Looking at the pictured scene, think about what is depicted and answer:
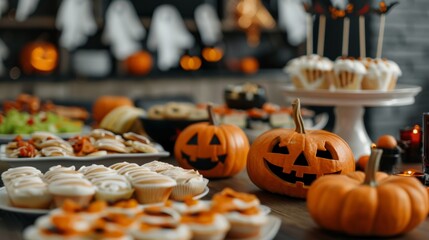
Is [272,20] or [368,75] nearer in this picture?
[368,75]

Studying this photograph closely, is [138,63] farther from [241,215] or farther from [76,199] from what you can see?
[241,215]

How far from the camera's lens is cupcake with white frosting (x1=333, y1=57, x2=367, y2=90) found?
82.0 inches

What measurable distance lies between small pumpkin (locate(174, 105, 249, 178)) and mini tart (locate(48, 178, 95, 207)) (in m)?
0.60

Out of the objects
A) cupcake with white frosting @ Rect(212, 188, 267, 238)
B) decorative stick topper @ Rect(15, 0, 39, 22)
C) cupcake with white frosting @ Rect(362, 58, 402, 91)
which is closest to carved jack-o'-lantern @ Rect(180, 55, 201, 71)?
decorative stick topper @ Rect(15, 0, 39, 22)

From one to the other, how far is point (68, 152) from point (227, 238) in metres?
0.73

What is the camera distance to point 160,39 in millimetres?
5816

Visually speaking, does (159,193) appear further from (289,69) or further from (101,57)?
(101,57)

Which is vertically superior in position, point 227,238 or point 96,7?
point 96,7

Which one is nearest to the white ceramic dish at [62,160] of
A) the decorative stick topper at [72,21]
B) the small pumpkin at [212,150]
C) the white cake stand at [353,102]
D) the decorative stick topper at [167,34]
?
the small pumpkin at [212,150]

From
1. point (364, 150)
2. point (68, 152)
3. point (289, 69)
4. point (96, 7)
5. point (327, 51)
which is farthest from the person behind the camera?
point (327, 51)

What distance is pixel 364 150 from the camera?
6.34 ft

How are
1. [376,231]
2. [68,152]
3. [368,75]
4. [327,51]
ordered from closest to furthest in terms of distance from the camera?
[376,231], [68,152], [368,75], [327,51]

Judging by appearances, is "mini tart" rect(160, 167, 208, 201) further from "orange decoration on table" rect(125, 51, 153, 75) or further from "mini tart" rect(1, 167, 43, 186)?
"orange decoration on table" rect(125, 51, 153, 75)

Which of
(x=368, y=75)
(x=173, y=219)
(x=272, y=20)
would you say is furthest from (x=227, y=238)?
(x=272, y=20)
